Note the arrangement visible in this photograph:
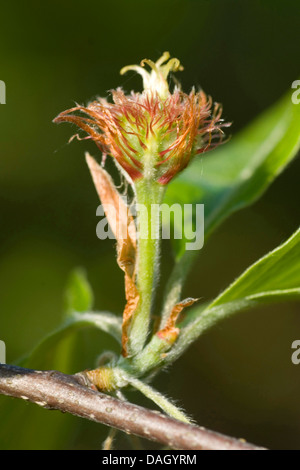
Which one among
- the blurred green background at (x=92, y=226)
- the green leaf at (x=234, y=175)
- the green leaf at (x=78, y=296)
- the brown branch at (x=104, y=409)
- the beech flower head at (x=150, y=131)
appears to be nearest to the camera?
the brown branch at (x=104, y=409)

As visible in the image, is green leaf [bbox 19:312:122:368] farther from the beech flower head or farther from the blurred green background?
the blurred green background

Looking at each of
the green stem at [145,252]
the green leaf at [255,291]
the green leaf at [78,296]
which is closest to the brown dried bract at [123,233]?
the green stem at [145,252]

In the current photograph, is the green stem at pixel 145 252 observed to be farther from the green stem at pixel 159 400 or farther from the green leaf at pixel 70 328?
the green leaf at pixel 70 328

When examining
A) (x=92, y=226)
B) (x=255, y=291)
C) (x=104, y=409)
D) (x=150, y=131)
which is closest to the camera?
(x=104, y=409)

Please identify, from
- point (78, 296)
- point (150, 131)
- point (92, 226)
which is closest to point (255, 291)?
point (150, 131)

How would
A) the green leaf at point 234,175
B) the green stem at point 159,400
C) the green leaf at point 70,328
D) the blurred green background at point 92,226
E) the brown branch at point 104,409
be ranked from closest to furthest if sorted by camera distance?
the brown branch at point 104,409
the green stem at point 159,400
the green leaf at point 70,328
the green leaf at point 234,175
the blurred green background at point 92,226

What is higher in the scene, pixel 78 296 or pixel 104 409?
pixel 78 296

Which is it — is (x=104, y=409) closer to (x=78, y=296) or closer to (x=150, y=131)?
(x=150, y=131)
